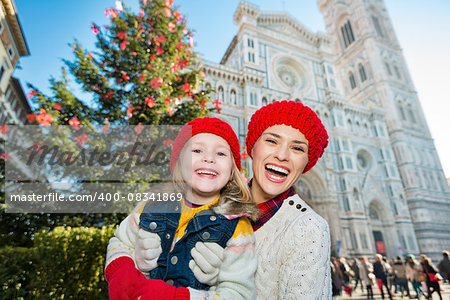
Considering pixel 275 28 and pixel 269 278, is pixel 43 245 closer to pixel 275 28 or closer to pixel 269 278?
pixel 269 278

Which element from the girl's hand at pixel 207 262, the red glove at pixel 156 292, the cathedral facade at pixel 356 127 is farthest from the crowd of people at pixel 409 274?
the cathedral facade at pixel 356 127

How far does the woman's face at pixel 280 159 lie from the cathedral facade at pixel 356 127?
16869 millimetres

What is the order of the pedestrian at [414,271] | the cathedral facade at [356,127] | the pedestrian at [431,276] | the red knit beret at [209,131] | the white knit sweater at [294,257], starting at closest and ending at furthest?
the white knit sweater at [294,257]
the red knit beret at [209,131]
the pedestrian at [431,276]
the pedestrian at [414,271]
the cathedral facade at [356,127]

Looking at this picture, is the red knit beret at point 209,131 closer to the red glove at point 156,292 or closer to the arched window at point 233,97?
the red glove at point 156,292

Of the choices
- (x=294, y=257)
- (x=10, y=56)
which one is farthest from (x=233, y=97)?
(x=294, y=257)

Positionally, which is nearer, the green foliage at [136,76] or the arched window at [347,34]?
the green foliage at [136,76]

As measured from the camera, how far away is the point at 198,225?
1.40 meters

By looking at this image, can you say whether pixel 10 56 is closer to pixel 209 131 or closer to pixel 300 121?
pixel 209 131

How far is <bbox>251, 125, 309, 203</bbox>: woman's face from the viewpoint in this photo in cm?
168

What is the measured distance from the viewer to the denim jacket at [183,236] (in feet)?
4.32

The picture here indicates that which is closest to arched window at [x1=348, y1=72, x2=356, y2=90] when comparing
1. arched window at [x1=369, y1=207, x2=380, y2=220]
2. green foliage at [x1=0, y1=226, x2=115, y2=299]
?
arched window at [x1=369, y1=207, x2=380, y2=220]

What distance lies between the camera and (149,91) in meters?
5.50

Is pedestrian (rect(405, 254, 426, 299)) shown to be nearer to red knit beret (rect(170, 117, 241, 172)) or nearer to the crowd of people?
the crowd of people

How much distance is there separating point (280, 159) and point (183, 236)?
0.83m
